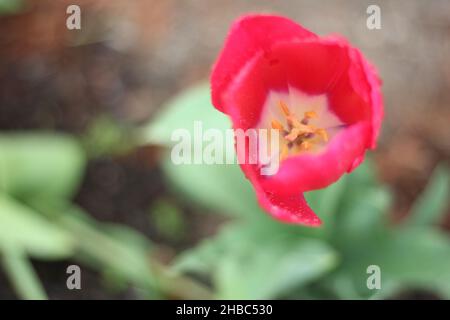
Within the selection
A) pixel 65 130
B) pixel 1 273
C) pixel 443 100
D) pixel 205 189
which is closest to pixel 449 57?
pixel 443 100

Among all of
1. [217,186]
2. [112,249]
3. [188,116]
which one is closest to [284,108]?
[188,116]

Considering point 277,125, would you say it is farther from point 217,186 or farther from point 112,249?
point 112,249

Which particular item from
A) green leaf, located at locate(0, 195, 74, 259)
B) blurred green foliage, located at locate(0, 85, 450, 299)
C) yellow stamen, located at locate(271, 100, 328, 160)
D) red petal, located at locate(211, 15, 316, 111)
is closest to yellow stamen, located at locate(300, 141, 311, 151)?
yellow stamen, located at locate(271, 100, 328, 160)

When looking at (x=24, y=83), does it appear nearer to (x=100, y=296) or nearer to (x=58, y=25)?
(x=58, y=25)

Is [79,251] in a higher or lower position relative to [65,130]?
lower

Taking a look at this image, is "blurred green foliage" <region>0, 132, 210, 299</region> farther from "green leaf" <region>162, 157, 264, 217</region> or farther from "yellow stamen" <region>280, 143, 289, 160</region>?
"yellow stamen" <region>280, 143, 289, 160</region>

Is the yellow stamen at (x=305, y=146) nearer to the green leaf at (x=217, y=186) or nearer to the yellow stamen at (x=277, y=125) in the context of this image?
the yellow stamen at (x=277, y=125)

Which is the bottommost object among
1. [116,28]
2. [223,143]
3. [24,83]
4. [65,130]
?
[223,143]
